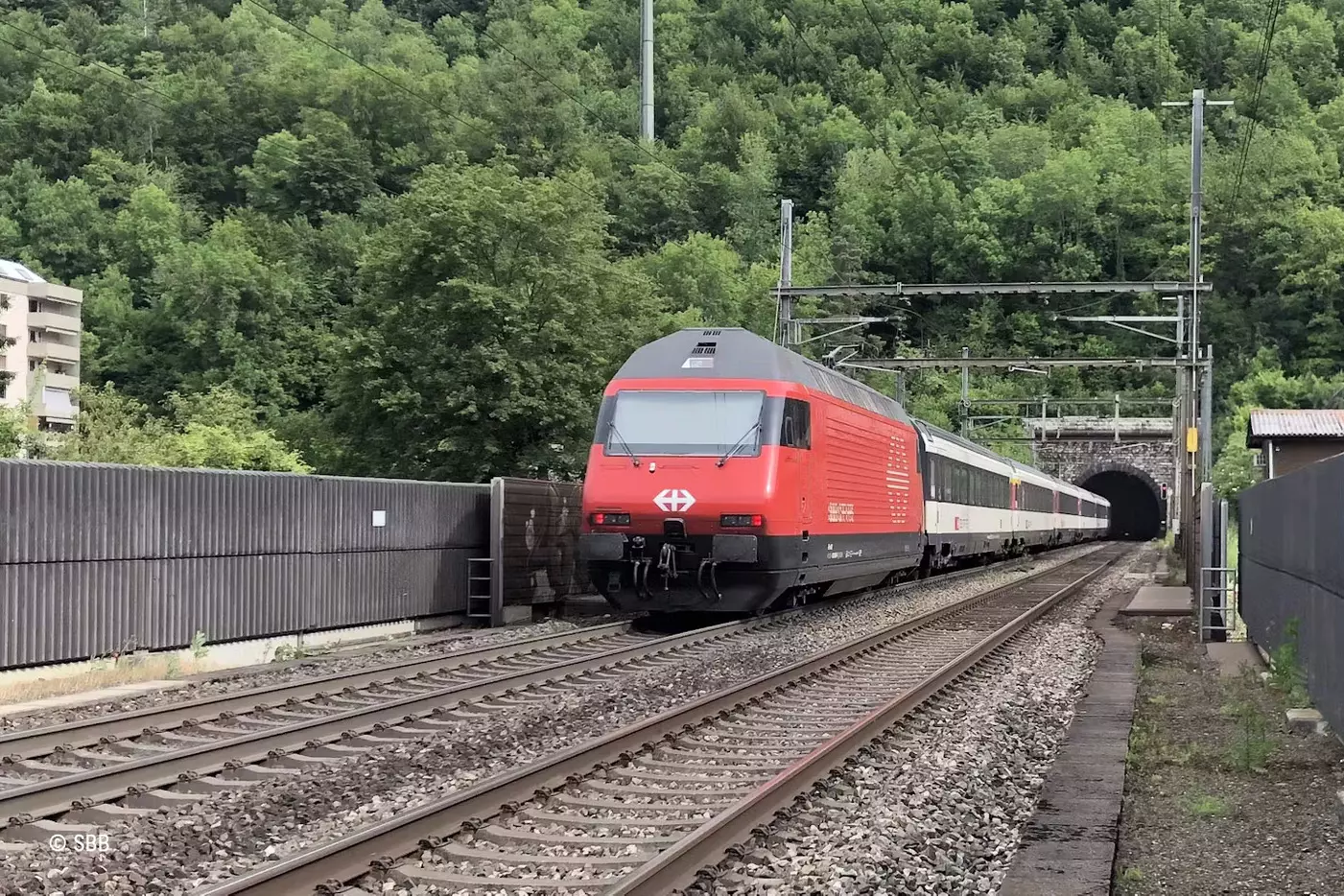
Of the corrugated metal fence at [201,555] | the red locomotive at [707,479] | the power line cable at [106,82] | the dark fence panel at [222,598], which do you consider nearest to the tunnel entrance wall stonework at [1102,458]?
the power line cable at [106,82]

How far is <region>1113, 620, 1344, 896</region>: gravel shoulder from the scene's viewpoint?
6.59 m

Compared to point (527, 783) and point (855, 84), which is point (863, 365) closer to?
point (527, 783)

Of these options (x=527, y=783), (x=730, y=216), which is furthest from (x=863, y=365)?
(x=730, y=216)

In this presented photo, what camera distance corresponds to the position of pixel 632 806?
7.66 meters

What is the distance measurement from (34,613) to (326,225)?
202 feet

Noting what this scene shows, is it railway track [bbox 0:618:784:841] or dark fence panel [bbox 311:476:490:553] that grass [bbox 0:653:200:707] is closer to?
railway track [bbox 0:618:784:841]

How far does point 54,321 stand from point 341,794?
88.1 meters

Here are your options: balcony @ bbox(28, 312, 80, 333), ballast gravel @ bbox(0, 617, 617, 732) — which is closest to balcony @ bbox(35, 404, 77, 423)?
balcony @ bbox(28, 312, 80, 333)

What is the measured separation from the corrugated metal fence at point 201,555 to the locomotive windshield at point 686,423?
111 inches

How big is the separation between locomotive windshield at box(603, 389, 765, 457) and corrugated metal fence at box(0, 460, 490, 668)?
283 cm

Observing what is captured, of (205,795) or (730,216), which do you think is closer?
(205,795)

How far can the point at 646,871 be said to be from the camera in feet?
19.5

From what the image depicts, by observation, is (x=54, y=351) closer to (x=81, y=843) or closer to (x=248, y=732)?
(x=248, y=732)

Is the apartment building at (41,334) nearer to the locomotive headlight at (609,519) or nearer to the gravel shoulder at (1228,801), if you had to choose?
the locomotive headlight at (609,519)
